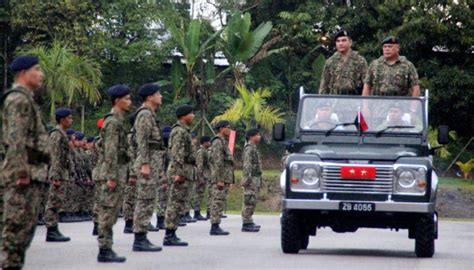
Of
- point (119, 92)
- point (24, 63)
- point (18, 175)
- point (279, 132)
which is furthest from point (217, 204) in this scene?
point (18, 175)

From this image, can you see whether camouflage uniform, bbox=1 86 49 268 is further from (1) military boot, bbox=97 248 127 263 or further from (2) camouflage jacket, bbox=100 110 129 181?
(1) military boot, bbox=97 248 127 263

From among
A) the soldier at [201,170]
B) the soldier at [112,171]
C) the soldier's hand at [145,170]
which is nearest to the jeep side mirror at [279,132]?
the soldier's hand at [145,170]

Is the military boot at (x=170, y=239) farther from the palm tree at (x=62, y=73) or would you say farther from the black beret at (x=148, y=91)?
the palm tree at (x=62, y=73)

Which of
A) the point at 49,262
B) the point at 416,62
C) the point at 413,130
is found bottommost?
the point at 49,262

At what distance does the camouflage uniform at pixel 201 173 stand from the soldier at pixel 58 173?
28.4 ft

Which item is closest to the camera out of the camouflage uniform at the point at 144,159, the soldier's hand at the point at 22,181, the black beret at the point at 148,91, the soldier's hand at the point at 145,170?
the soldier's hand at the point at 22,181

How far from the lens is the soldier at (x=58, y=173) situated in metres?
17.9

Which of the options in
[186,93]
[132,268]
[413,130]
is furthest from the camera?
[186,93]

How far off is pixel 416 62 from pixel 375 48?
1601 millimetres

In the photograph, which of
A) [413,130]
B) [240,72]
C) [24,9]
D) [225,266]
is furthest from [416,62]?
[225,266]

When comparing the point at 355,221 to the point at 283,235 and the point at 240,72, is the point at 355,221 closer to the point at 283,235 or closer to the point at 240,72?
the point at 283,235

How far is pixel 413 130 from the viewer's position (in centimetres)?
1616

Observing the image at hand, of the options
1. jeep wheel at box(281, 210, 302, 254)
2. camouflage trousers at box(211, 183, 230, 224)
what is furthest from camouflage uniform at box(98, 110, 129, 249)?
camouflage trousers at box(211, 183, 230, 224)

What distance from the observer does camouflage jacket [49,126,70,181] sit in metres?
18.5
